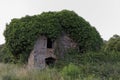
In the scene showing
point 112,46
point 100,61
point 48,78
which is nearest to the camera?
point 48,78

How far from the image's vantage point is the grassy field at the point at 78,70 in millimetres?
22062

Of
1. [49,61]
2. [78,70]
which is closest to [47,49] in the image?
[49,61]

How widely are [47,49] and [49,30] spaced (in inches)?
72.9

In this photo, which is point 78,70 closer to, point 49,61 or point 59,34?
point 49,61

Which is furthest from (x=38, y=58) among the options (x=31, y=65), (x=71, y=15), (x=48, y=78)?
(x=48, y=78)

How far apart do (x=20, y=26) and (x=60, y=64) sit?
16.7 feet

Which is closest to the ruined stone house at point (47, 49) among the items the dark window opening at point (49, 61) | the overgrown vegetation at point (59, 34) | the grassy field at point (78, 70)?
the dark window opening at point (49, 61)

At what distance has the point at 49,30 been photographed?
33.6 meters

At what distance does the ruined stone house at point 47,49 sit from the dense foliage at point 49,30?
510 mm

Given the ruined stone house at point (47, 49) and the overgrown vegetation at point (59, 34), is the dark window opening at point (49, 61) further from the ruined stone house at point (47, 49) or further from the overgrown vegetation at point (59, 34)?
the overgrown vegetation at point (59, 34)

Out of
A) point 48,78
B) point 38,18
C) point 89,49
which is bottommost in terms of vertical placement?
point 48,78

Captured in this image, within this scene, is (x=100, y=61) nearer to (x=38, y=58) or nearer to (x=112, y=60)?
(x=112, y=60)

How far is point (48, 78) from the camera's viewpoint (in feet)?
70.4

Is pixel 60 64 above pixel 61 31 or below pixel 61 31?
below
